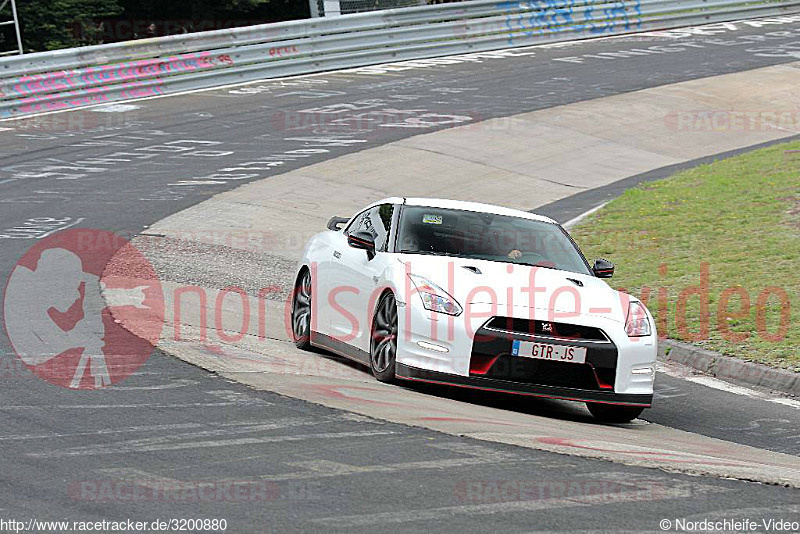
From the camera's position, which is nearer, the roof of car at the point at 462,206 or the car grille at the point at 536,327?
the car grille at the point at 536,327

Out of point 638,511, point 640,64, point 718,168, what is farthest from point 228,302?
point 640,64

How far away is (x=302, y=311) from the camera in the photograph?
11.1m

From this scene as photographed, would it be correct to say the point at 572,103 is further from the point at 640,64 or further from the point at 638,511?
the point at 638,511

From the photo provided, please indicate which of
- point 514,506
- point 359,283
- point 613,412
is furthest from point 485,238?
point 514,506

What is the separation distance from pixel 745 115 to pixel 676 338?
16158 mm

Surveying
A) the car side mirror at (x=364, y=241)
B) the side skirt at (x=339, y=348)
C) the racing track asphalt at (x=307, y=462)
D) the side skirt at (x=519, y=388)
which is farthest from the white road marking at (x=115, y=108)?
the side skirt at (x=519, y=388)

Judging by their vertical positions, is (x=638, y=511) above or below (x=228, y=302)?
above

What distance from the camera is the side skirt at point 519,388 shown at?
8.62m

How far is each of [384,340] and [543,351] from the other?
126 cm

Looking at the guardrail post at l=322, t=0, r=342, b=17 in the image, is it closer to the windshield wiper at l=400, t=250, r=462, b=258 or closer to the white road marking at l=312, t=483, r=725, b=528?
the windshield wiper at l=400, t=250, r=462, b=258

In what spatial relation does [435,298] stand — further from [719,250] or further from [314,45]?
[314,45]

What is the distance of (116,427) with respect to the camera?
7.07m

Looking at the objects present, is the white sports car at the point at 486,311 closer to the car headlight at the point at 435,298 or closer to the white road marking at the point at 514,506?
the car headlight at the point at 435,298

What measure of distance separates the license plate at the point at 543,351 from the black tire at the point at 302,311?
→ 274 centimetres
